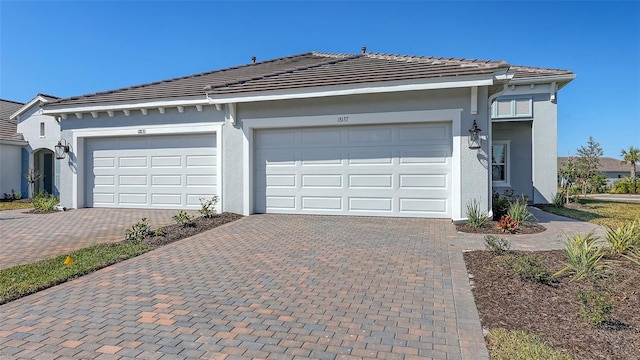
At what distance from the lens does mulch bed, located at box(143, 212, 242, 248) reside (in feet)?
23.4

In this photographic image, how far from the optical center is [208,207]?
1039 centimetres

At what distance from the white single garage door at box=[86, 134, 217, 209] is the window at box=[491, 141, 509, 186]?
37.1 ft

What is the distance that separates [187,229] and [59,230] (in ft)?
10.1

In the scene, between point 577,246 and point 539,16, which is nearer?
point 577,246

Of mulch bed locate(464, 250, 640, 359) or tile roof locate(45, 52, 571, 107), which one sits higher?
tile roof locate(45, 52, 571, 107)

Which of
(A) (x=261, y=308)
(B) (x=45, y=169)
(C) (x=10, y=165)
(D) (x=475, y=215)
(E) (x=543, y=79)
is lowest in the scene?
(A) (x=261, y=308)

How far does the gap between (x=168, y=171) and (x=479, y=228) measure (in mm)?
9115

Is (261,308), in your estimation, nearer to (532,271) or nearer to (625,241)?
(532,271)

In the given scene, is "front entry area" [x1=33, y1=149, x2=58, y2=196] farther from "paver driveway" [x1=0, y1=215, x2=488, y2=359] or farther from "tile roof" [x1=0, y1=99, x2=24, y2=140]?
"paver driveway" [x1=0, y1=215, x2=488, y2=359]

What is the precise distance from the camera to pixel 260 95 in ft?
31.7

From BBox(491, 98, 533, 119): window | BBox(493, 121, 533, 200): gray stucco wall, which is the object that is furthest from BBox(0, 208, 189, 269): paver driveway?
BBox(493, 121, 533, 200): gray stucco wall

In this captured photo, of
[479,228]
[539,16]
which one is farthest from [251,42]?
[479,228]

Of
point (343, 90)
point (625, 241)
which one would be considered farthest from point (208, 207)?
point (625, 241)

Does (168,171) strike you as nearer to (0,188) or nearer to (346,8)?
(346,8)
